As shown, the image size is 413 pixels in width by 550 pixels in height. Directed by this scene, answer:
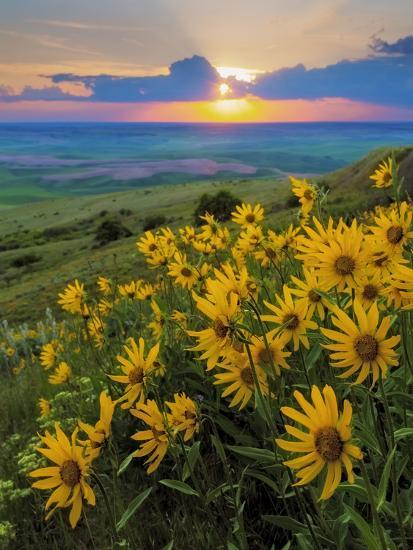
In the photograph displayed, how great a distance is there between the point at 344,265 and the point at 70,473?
1.27 metres

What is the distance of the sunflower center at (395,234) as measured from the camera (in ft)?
7.07

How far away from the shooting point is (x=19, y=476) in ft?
12.8

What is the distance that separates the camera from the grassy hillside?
2230cm

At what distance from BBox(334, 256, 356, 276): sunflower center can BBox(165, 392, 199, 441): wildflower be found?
82 cm

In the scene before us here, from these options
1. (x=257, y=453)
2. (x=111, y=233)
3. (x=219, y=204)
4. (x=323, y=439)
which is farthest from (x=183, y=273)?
(x=111, y=233)

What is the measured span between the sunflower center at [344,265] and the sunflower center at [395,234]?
316 mm

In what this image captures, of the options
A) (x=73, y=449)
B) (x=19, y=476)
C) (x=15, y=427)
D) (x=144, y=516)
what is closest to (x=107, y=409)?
(x=73, y=449)

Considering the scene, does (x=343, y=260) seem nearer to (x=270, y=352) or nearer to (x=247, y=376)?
(x=270, y=352)

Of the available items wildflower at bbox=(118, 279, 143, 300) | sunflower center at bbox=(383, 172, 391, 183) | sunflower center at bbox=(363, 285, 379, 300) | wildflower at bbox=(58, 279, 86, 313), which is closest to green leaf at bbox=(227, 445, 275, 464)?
sunflower center at bbox=(363, 285, 379, 300)

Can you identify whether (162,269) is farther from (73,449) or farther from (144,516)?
(73,449)

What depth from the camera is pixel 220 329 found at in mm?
1796

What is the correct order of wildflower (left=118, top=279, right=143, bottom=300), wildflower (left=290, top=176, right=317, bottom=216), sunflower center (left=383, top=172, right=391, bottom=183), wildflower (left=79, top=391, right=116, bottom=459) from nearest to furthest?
wildflower (left=79, top=391, right=116, bottom=459), wildflower (left=290, top=176, right=317, bottom=216), sunflower center (left=383, top=172, right=391, bottom=183), wildflower (left=118, top=279, right=143, bottom=300)

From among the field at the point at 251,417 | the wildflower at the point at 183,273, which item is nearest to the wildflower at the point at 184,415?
the field at the point at 251,417

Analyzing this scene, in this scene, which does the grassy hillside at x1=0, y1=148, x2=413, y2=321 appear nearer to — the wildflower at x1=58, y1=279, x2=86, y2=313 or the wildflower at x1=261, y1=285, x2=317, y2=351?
the wildflower at x1=58, y1=279, x2=86, y2=313
